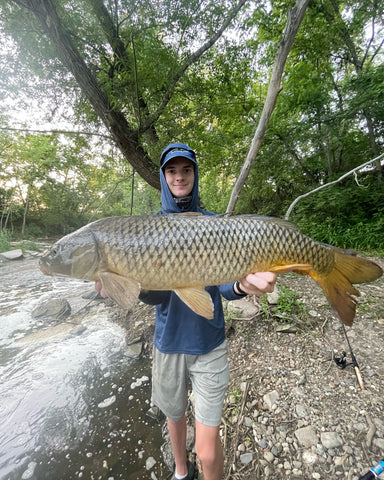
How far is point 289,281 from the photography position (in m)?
3.39

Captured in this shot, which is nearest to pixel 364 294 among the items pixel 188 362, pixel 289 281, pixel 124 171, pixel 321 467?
pixel 289 281

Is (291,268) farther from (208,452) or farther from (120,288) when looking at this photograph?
(208,452)

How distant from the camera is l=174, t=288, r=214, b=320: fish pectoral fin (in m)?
1.15

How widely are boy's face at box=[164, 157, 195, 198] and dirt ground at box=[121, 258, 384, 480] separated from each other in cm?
171

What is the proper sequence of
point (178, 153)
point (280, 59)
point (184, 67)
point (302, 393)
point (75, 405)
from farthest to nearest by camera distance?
point (184, 67) < point (280, 59) < point (75, 405) < point (302, 393) < point (178, 153)

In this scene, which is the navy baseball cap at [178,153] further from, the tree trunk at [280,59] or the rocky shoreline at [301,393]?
the rocky shoreline at [301,393]

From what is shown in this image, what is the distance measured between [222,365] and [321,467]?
0.87m

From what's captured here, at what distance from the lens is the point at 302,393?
1691 mm

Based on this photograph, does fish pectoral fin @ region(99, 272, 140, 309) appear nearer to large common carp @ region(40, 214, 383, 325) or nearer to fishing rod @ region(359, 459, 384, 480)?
large common carp @ region(40, 214, 383, 325)

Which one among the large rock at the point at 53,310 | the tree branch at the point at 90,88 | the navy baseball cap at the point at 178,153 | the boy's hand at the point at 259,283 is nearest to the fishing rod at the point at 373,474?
the boy's hand at the point at 259,283

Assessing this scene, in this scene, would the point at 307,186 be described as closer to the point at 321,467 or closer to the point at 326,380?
the point at 326,380

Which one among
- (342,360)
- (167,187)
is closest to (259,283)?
(167,187)

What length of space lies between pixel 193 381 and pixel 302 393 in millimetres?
1013

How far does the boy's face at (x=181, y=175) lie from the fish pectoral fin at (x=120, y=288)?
758 millimetres
